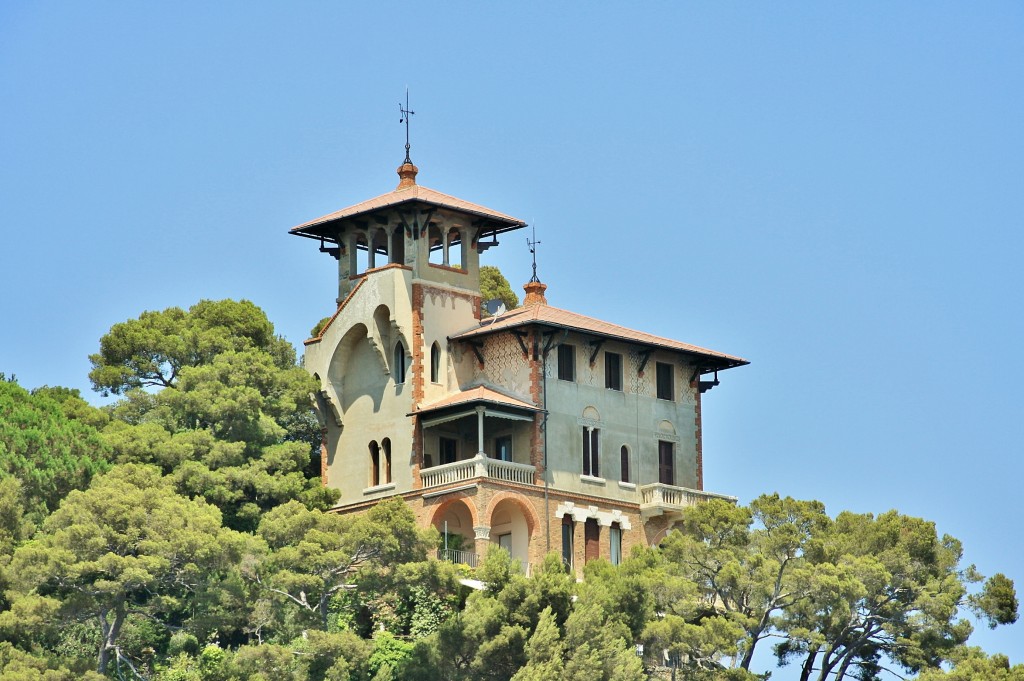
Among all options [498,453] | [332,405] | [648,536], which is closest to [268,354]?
[332,405]

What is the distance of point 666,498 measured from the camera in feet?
267

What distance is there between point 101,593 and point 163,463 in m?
8.59

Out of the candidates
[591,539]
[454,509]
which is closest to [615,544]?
[591,539]

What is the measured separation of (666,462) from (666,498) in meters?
1.99

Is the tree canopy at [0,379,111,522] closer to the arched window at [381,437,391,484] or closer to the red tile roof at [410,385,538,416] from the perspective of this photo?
the arched window at [381,437,391,484]

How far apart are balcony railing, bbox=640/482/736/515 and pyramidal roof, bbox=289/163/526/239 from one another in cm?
957

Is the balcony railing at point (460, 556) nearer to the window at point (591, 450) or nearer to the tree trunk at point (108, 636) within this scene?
the window at point (591, 450)

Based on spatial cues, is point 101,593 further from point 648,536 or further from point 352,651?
point 648,536

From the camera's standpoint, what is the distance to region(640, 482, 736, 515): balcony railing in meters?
80.9

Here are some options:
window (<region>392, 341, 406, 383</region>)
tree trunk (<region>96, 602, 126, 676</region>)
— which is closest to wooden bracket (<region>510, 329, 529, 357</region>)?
window (<region>392, 341, 406, 383</region>)

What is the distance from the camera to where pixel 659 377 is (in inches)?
3282

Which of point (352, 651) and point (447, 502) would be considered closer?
point (352, 651)

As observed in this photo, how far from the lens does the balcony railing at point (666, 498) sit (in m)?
80.9

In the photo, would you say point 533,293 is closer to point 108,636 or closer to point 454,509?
point 454,509
